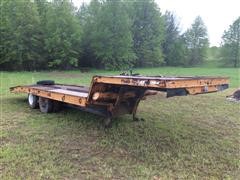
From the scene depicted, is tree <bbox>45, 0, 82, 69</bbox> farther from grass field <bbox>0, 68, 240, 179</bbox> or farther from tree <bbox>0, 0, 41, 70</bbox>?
grass field <bbox>0, 68, 240, 179</bbox>

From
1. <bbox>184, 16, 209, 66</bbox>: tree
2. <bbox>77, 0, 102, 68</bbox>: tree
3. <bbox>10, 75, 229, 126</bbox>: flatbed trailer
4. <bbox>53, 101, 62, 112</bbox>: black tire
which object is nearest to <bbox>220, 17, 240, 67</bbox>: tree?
<bbox>184, 16, 209, 66</bbox>: tree

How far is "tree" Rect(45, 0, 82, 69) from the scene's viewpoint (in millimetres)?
28766

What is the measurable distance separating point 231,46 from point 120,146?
49.9 meters

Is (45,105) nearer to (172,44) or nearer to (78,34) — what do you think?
(78,34)

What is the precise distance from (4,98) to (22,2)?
74.1 feet

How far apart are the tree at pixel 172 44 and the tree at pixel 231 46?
28.9 feet

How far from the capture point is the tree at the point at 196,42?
49.1m

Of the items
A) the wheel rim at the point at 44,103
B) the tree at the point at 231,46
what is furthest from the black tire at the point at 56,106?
the tree at the point at 231,46

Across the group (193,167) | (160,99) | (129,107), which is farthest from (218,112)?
(193,167)

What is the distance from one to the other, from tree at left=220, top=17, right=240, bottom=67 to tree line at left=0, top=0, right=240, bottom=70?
16.0 m

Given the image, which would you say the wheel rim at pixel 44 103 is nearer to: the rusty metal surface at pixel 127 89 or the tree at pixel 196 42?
the rusty metal surface at pixel 127 89

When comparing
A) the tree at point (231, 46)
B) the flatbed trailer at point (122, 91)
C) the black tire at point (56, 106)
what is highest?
the tree at point (231, 46)

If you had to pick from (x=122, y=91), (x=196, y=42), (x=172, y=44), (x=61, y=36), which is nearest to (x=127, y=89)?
(x=122, y=91)

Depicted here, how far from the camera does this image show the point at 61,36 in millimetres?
29062
